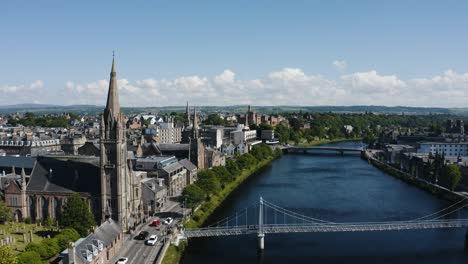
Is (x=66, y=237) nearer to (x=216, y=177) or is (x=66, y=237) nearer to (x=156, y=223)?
(x=156, y=223)

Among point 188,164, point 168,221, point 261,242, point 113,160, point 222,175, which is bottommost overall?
point 261,242

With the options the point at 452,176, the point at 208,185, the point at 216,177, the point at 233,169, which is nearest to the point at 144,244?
the point at 208,185

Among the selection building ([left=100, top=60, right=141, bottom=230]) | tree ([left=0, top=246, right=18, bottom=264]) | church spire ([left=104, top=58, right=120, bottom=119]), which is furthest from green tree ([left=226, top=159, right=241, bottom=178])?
tree ([left=0, top=246, right=18, bottom=264])

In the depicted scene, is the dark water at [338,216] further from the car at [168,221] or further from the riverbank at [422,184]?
the car at [168,221]

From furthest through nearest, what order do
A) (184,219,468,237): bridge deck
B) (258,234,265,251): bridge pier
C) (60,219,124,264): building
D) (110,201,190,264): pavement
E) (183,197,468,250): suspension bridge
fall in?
(183,197,468,250): suspension bridge
(184,219,468,237): bridge deck
(258,234,265,251): bridge pier
(110,201,190,264): pavement
(60,219,124,264): building

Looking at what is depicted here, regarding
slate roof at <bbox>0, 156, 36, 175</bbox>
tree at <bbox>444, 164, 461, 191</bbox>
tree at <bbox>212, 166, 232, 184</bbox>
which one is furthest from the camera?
tree at <bbox>212, 166, 232, 184</bbox>

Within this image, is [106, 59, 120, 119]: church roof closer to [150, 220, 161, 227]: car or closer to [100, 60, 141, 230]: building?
[100, 60, 141, 230]: building
